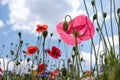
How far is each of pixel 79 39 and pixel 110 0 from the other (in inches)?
23.5

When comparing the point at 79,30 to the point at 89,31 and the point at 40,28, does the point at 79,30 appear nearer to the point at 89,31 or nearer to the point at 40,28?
the point at 89,31

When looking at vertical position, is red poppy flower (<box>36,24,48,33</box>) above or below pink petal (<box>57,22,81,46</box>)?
above

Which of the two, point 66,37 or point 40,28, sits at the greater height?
point 40,28

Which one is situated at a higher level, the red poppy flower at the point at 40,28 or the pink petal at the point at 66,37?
the red poppy flower at the point at 40,28

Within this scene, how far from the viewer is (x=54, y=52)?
11.9 feet

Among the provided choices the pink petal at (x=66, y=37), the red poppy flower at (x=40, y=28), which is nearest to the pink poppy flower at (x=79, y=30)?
the pink petal at (x=66, y=37)

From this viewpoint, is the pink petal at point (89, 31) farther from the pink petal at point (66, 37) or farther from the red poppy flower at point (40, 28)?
the red poppy flower at point (40, 28)

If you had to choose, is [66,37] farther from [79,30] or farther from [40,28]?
[40,28]

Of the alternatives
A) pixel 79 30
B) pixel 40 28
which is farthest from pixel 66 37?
pixel 40 28

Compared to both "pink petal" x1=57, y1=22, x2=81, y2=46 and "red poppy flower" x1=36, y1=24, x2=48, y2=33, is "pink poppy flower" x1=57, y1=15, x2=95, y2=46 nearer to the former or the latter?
"pink petal" x1=57, y1=22, x2=81, y2=46

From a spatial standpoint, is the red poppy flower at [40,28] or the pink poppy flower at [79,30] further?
the red poppy flower at [40,28]

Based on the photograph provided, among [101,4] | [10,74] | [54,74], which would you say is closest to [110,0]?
[101,4]

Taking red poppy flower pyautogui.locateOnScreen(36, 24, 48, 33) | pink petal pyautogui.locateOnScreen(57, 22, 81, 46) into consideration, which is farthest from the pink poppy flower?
red poppy flower pyautogui.locateOnScreen(36, 24, 48, 33)

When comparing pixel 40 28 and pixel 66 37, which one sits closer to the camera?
pixel 66 37
